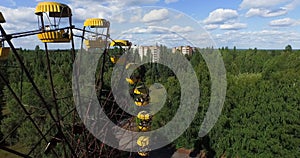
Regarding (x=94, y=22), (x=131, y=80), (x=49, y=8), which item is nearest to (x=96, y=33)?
(x=94, y=22)

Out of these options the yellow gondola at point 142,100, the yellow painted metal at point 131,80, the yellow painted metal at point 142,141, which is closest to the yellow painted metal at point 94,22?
the yellow painted metal at point 131,80

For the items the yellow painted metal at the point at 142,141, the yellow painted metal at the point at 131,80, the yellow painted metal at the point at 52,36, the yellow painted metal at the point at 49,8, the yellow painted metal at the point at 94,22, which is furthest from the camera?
the yellow painted metal at the point at 131,80

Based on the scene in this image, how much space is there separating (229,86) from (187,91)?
303 centimetres

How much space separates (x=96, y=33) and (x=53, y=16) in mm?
1178

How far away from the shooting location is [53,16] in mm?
5215

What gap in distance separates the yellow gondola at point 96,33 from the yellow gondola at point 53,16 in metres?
1.02

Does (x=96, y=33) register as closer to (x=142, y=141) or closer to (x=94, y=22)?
(x=94, y=22)

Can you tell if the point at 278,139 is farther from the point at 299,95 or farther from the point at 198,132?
the point at 198,132

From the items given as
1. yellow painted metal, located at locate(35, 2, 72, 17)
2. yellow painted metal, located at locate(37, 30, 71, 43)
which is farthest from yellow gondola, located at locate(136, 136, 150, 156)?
yellow painted metal, located at locate(35, 2, 72, 17)

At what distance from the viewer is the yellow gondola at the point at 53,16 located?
16.0ft

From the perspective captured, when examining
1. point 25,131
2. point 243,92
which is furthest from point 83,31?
point 243,92

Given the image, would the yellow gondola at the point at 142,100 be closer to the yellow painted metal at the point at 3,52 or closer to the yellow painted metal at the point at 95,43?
the yellow painted metal at the point at 95,43

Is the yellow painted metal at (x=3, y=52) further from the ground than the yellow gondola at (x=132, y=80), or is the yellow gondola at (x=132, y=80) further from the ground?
the yellow painted metal at (x=3, y=52)

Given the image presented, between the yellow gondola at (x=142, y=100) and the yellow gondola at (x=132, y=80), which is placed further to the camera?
the yellow gondola at (x=132, y=80)
